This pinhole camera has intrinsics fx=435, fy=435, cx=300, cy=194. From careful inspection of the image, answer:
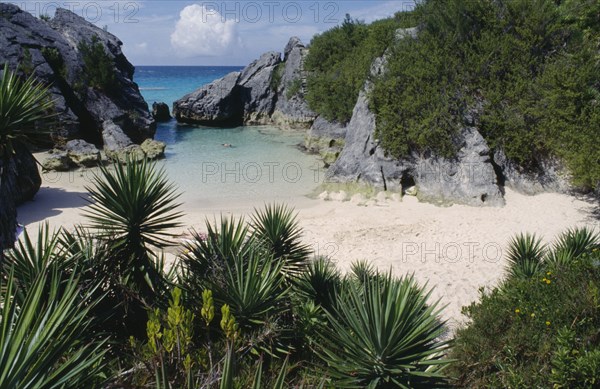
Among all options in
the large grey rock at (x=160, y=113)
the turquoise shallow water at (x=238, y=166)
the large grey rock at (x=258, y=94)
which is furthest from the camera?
the large grey rock at (x=160, y=113)

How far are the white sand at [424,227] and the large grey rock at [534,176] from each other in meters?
0.46

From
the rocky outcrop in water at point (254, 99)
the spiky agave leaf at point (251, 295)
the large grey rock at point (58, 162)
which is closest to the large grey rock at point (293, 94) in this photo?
the rocky outcrop in water at point (254, 99)

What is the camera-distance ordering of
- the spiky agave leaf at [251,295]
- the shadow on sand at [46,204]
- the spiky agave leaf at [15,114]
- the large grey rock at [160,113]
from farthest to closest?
the large grey rock at [160,113]
the shadow on sand at [46,204]
the spiky agave leaf at [15,114]
the spiky agave leaf at [251,295]

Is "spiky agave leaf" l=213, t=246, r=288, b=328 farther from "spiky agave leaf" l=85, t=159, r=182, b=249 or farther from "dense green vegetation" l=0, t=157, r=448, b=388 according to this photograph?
"spiky agave leaf" l=85, t=159, r=182, b=249

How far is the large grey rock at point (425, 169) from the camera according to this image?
14.5 metres

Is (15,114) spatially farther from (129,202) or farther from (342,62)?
(342,62)

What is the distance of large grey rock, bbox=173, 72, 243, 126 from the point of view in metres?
38.0

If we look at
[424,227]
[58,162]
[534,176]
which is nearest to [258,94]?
[58,162]

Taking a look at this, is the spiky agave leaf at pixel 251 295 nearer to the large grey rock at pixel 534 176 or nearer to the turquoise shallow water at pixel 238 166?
the turquoise shallow water at pixel 238 166

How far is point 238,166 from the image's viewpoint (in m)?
22.8

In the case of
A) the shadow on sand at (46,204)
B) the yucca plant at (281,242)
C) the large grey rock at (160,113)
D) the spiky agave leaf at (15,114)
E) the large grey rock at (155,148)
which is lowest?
the shadow on sand at (46,204)

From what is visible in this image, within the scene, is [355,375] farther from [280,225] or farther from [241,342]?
[280,225]

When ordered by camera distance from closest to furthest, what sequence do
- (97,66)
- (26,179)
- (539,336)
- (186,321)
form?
(186,321) < (539,336) < (26,179) < (97,66)

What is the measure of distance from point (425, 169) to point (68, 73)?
21881mm
